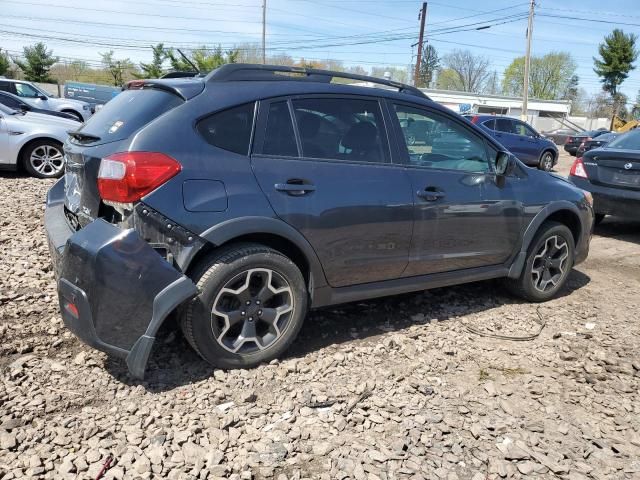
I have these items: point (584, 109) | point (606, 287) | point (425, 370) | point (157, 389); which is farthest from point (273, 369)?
point (584, 109)

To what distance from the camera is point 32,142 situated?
8906mm

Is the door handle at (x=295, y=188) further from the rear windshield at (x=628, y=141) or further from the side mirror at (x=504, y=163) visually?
the rear windshield at (x=628, y=141)

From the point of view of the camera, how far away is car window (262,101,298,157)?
329cm

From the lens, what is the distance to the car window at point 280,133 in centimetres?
329

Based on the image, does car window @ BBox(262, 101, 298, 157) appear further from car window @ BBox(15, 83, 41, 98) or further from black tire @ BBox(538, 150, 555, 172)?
car window @ BBox(15, 83, 41, 98)

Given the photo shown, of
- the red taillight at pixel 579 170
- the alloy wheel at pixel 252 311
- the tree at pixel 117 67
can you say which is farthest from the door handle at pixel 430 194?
the tree at pixel 117 67

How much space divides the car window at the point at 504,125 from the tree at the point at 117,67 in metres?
47.3

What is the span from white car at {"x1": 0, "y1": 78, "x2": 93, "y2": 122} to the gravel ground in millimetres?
15723

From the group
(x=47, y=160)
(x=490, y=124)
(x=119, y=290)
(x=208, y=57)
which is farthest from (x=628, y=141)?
(x=208, y=57)

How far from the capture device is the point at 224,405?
298 cm

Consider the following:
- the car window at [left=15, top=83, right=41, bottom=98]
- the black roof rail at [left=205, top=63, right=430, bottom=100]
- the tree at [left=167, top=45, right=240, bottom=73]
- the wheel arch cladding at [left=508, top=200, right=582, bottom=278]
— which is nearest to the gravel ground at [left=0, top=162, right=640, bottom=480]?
the wheel arch cladding at [left=508, top=200, right=582, bottom=278]

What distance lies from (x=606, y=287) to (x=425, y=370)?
9.84 ft

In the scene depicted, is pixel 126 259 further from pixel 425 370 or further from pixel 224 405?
pixel 425 370

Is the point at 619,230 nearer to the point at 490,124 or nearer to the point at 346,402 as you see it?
the point at 346,402
